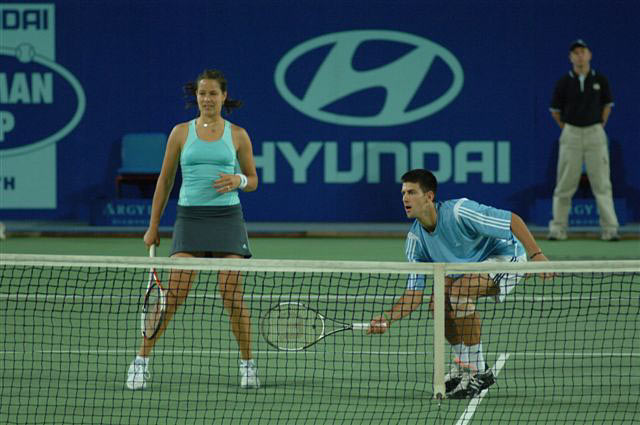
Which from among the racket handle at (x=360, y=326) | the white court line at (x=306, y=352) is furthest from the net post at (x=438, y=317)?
the white court line at (x=306, y=352)

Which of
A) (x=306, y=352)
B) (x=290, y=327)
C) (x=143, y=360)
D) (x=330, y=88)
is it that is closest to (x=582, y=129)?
(x=330, y=88)

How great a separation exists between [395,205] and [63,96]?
405cm

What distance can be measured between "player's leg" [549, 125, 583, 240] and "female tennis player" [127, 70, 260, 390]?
21.7 ft

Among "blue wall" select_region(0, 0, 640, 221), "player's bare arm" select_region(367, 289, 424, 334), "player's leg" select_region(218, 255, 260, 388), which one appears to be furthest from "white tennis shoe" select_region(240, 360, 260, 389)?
"blue wall" select_region(0, 0, 640, 221)

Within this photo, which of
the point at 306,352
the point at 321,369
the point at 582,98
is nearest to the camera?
the point at 321,369

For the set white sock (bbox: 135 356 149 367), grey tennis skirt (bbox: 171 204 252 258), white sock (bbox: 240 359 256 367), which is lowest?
white sock (bbox: 240 359 256 367)

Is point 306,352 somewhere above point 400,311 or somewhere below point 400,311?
below

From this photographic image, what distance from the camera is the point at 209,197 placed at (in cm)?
562

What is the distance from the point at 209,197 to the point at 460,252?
124 centimetres

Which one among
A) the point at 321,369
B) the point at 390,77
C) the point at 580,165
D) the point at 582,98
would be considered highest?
the point at 390,77

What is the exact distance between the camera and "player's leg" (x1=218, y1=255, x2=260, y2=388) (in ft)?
17.9

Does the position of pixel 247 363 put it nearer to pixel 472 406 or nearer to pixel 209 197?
pixel 209 197

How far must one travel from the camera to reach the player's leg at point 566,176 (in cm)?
1164

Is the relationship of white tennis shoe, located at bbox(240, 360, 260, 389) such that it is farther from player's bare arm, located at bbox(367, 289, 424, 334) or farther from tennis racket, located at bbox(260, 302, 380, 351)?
player's bare arm, located at bbox(367, 289, 424, 334)
